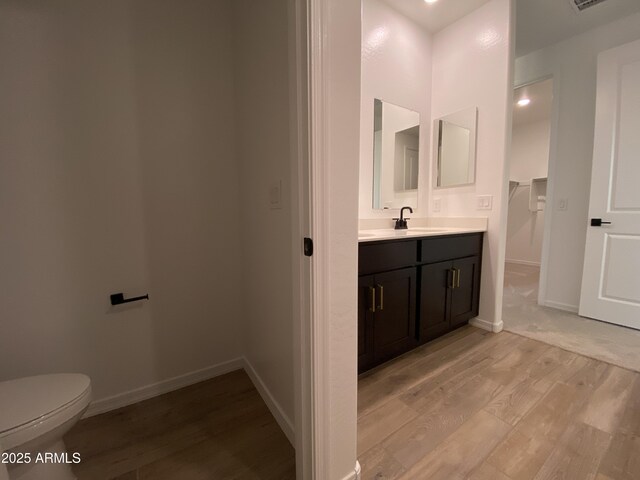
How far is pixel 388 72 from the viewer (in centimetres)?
209

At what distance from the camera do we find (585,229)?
243 centimetres

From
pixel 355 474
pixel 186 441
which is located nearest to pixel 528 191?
pixel 355 474

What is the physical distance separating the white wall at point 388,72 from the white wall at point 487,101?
206 millimetres

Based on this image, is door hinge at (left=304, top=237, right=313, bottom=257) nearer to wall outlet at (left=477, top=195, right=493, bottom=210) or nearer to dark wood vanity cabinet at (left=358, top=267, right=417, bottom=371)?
dark wood vanity cabinet at (left=358, top=267, right=417, bottom=371)

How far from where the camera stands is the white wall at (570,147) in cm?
235

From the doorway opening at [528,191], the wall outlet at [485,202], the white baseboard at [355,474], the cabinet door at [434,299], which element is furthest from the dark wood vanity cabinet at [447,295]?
the doorway opening at [528,191]

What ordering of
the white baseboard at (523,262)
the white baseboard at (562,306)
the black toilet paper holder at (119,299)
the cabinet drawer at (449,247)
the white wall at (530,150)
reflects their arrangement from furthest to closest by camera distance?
1. the white baseboard at (523,262)
2. the white wall at (530,150)
3. the white baseboard at (562,306)
4. the cabinet drawer at (449,247)
5. the black toilet paper holder at (119,299)

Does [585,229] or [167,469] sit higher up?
[585,229]

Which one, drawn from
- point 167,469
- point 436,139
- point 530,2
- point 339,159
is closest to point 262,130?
point 339,159

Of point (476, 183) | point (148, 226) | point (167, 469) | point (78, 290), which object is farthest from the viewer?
point (476, 183)

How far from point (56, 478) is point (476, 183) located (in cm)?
290

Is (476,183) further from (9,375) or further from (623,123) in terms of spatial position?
(9,375)

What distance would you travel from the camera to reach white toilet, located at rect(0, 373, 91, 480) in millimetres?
764

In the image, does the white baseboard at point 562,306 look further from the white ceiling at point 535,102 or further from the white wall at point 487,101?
the white ceiling at point 535,102
